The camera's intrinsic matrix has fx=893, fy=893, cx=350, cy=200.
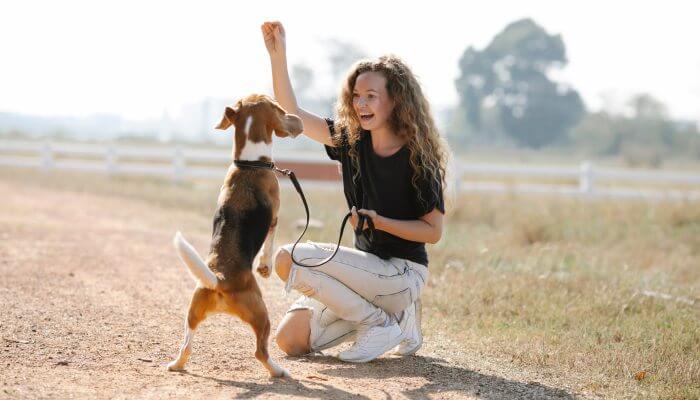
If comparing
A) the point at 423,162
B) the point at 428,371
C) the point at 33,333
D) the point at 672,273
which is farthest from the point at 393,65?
the point at 672,273

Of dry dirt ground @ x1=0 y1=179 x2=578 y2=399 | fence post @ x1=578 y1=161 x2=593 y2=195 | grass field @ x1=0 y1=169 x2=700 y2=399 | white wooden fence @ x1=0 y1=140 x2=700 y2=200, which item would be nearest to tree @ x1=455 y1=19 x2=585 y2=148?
white wooden fence @ x1=0 y1=140 x2=700 y2=200

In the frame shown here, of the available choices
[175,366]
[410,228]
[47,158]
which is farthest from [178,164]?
[175,366]

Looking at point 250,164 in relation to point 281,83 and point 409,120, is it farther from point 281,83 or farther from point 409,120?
point 281,83

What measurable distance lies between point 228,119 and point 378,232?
1209mm

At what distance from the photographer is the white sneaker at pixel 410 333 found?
5.58 meters

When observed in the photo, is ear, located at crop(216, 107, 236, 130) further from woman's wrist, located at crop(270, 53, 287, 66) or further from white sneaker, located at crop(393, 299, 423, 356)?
white sneaker, located at crop(393, 299, 423, 356)

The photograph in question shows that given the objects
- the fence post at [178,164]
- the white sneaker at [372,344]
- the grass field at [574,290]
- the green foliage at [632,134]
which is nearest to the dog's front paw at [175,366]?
the white sneaker at [372,344]

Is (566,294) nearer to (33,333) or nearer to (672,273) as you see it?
(672,273)

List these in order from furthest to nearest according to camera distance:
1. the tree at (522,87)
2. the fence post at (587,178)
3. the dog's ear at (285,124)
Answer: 1. the tree at (522,87)
2. the fence post at (587,178)
3. the dog's ear at (285,124)

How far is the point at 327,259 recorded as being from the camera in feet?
17.4

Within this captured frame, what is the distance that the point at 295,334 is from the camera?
18.2ft

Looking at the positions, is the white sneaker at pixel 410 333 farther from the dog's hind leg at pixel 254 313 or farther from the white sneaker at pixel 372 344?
the dog's hind leg at pixel 254 313

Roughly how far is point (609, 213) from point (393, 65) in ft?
36.5

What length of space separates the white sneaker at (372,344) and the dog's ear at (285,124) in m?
1.31
